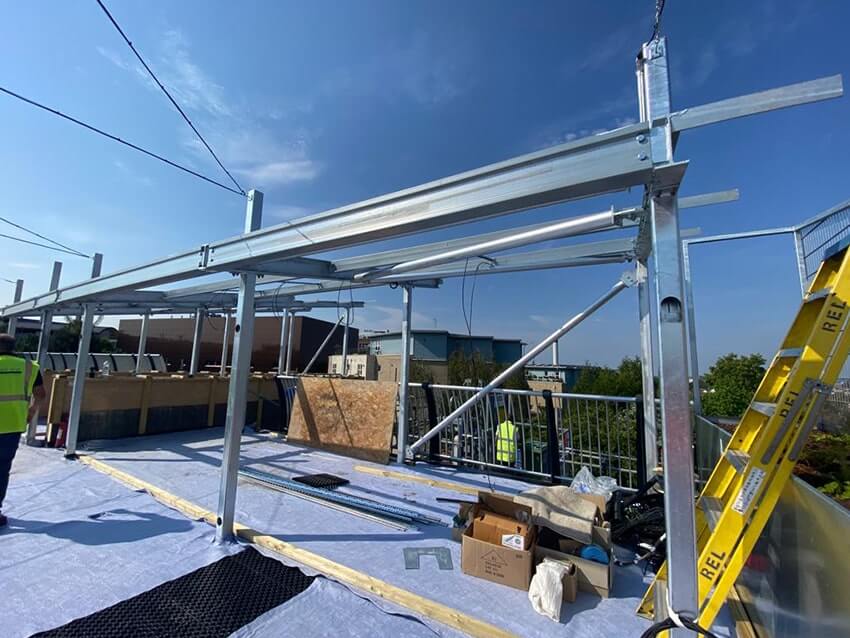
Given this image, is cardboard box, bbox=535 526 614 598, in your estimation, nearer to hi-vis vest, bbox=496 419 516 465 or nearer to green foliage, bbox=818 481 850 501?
green foliage, bbox=818 481 850 501

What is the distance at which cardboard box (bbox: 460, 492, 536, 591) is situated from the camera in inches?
99.6

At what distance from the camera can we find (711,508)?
2033 mm

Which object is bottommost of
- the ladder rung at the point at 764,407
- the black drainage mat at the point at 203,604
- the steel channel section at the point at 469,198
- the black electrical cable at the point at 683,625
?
the black drainage mat at the point at 203,604

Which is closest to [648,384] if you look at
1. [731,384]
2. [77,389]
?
[731,384]

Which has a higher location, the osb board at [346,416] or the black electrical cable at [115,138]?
the black electrical cable at [115,138]

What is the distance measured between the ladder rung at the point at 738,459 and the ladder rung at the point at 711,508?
0.80ft

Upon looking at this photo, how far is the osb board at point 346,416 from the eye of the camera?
5980mm

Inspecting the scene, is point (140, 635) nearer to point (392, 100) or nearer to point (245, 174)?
point (245, 174)

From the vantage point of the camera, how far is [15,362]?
362 cm

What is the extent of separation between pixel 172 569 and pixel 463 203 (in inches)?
124

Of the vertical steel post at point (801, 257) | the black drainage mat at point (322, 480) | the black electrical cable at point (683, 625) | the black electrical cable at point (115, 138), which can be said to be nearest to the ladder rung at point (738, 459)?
the black electrical cable at point (683, 625)

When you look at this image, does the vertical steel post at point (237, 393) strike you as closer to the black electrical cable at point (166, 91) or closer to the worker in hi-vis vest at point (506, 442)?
the black electrical cable at point (166, 91)

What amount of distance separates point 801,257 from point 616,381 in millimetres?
13586

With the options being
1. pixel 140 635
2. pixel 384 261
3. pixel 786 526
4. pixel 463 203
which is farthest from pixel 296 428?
pixel 786 526
